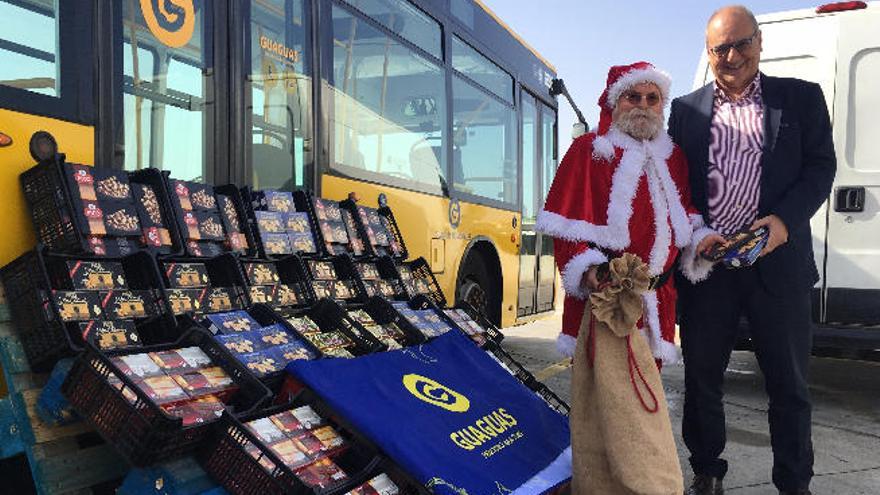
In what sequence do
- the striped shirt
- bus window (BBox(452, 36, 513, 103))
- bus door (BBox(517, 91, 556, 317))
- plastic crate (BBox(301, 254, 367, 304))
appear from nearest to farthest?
the striped shirt → plastic crate (BBox(301, 254, 367, 304)) → bus window (BBox(452, 36, 513, 103)) → bus door (BBox(517, 91, 556, 317))

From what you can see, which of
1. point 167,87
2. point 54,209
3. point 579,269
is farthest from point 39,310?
point 579,269

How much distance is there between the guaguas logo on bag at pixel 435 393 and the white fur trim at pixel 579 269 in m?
0.76

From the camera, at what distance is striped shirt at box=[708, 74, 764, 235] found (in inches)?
115

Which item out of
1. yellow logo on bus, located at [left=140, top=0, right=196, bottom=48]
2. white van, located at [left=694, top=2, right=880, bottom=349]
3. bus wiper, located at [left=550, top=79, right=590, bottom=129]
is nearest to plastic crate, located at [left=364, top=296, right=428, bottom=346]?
yellow logo on bus, located at [left=140, top=0, right=196, bottom=48]

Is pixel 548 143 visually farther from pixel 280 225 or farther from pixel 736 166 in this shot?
pixel 736 166

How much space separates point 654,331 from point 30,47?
2665 mm

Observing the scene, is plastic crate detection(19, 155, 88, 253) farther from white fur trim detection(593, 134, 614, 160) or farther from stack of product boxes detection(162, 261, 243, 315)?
white fur trim detection(593, 134, 614, 160)

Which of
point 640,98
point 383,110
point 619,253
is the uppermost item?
point 383,110

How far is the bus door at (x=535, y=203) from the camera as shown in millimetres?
7656

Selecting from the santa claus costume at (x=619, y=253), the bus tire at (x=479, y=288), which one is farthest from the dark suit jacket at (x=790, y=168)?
the bus tire at (x=479, y=288)

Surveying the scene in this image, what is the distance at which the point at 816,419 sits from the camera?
4926 millimetres

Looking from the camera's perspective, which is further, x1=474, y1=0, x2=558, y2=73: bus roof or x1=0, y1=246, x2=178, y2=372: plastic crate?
x1=474, y1=0, x2=558, y2=73: bus roof

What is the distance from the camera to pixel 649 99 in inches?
112

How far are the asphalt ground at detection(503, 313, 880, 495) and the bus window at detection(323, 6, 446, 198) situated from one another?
2148 millimetres
